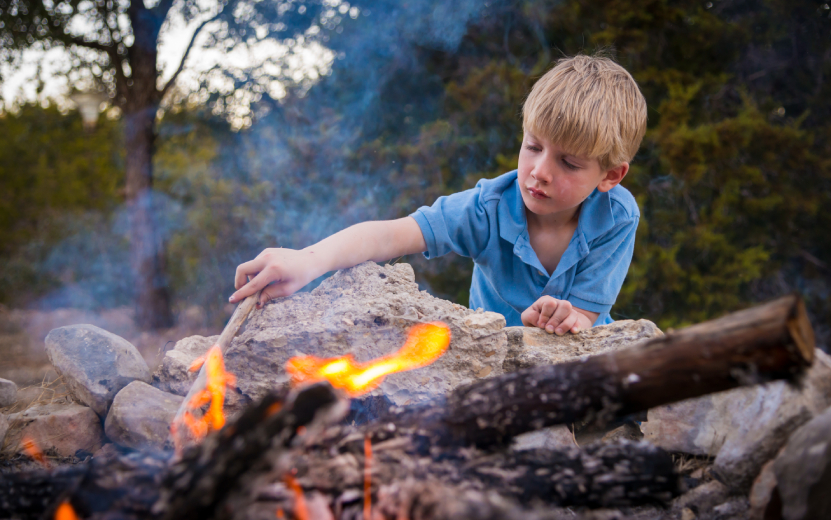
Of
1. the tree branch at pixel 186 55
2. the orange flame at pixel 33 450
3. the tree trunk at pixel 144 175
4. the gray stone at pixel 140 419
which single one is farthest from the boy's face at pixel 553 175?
the tree trunk at pixel 144 175

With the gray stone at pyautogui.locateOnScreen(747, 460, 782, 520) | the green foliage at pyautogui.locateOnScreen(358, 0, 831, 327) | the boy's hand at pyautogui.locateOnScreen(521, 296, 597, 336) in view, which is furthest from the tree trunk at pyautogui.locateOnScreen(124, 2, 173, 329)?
the gray stone at pyautogui.locateOnScreen(747, 460, 782, 520)

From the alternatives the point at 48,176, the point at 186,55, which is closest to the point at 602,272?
the point at 186,55

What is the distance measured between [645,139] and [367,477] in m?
4.58

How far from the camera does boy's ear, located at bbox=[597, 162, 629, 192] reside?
2564mm

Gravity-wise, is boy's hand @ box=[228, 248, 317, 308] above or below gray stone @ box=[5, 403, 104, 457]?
above

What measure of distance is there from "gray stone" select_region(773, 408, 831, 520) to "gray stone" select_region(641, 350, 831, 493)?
0.09 meters

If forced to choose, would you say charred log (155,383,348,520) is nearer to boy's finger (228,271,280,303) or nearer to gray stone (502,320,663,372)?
boy's finger (228,271,280,303)

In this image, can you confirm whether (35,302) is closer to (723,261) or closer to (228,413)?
(228,413)

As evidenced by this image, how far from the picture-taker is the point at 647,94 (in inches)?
195

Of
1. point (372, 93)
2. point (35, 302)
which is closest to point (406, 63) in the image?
point (372, 93)

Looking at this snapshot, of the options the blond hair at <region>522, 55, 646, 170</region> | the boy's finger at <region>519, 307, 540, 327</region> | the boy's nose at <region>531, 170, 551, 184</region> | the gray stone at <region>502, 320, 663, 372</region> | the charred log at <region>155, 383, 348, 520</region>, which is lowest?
the gray stone at <region>502, 320, 663, 372</region>

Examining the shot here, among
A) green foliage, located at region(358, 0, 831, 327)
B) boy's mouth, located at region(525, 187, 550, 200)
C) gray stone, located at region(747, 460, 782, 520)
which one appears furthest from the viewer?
green foliage, located at region(358, 0, 831, 327)

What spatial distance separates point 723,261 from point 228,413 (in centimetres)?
475

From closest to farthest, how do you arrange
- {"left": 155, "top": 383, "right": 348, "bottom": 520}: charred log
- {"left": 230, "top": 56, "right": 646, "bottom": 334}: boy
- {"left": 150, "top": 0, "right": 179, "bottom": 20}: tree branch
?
{"left": 155, "top": 383, "right": 348, "bottom": 520}: charred log < {"left": 230, "top": 56, "right": 646, "bottom": 334}: boy < {"left": 150, "top": 0, "right": 179, "bottom": 20}: tree branch
